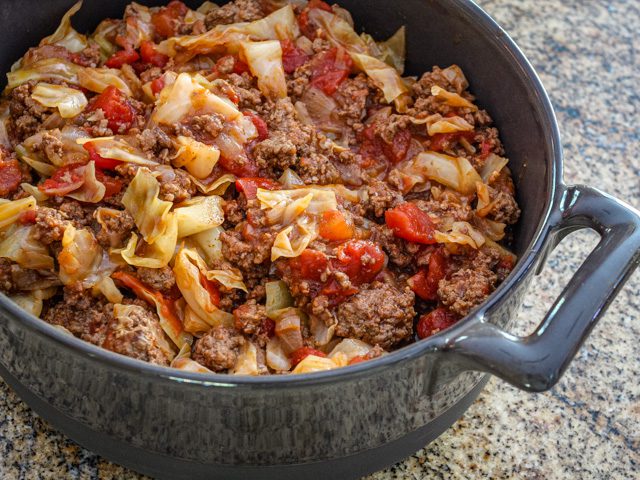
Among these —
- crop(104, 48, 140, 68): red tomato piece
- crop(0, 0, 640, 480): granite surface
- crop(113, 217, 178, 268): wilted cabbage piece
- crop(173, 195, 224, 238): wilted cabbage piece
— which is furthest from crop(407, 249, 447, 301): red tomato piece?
crop(104, 48, 140, 68): red tomato piece

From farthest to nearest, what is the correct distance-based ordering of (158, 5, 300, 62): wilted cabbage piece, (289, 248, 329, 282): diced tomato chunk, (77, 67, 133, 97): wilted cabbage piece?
(158, 5, 300, 62): wilted cabbage piece
(77, 67, 133, 97): wilted cabbage piece
(289, 248, 329, 282): diced tomato chunk

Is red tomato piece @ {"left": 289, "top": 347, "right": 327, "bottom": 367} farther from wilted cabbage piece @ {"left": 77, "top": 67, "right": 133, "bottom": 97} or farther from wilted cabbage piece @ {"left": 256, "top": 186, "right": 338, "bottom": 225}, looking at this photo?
wilted cabbage piece @ {"left": 77, "top": 67, "right": 133, "bottom": 97}

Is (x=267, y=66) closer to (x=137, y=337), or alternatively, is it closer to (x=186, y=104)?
(x=186, y=104)

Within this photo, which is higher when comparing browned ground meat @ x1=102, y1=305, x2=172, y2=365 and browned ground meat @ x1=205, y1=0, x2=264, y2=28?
browned ground meat @ x1=205, y1=0, x2=264, y2=28

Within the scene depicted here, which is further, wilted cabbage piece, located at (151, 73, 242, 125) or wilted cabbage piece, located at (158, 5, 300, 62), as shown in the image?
wilted cabbage piece, located at (158, 5, 300, 62)

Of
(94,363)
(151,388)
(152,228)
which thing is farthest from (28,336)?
(152,228)

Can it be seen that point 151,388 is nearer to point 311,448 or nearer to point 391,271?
point 311,448
